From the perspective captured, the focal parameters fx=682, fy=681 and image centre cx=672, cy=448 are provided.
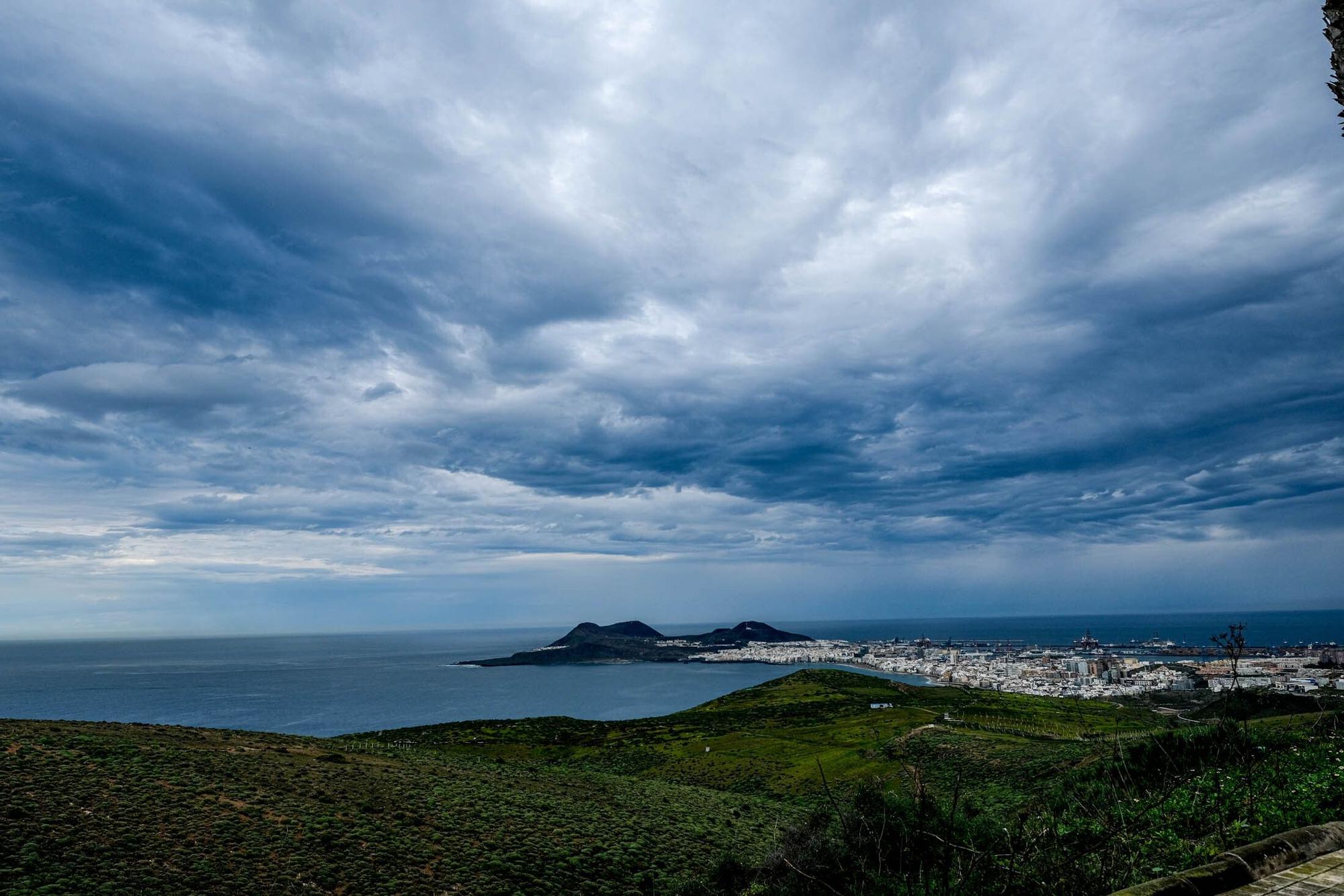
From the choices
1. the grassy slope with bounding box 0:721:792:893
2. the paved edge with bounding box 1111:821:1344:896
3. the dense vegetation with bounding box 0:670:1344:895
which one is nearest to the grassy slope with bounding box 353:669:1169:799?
the dense vegetation with bounding box 0:670:1344:895

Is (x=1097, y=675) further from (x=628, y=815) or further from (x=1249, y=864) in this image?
(x=1249, y=864)

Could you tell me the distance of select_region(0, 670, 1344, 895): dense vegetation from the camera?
1052cm

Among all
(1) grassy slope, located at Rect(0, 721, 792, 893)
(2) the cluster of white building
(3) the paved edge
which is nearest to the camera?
(3) the paved edge

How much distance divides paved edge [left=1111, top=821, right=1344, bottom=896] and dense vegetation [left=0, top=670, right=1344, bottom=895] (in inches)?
20.8

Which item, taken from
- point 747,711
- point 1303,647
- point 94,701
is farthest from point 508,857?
point 1303,647

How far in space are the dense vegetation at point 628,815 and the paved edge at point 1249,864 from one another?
529 millimetres

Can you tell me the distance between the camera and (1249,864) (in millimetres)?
6250

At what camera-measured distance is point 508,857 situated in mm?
24766

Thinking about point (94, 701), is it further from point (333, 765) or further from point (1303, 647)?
point (1303, 647)

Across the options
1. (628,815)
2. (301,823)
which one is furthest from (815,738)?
(301,823)

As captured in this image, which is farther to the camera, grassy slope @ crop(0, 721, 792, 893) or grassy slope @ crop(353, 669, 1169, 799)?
grassy slope @ crop(353, 669, 1169, 799)

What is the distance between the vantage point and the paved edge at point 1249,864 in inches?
223

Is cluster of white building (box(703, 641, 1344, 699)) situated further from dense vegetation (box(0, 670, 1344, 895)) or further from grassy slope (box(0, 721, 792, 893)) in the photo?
grassy slope (box(0, 721, 792, 893))

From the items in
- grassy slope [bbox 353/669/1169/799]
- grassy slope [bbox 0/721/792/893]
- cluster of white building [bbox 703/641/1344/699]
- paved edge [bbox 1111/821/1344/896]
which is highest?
paved edge [bbox 1111/821/1344/896]
